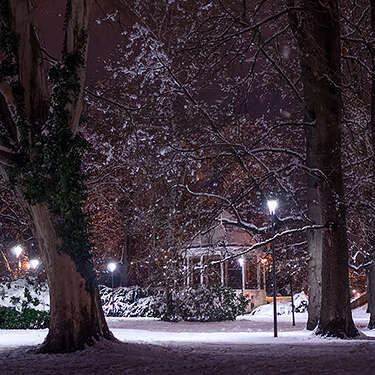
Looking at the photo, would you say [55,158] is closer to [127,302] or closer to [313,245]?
[313,245]

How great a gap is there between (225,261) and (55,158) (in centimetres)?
758

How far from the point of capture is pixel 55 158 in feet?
32.6

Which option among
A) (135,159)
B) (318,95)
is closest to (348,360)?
(318,95)

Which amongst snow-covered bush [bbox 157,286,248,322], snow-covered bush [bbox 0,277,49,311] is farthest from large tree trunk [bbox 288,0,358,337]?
snow-covered bush [bbox 157,286,248,322]

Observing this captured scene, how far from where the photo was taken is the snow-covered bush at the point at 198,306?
24891 mm

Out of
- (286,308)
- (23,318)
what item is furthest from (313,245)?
(286,308)

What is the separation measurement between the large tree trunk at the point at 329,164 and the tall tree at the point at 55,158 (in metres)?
5.33

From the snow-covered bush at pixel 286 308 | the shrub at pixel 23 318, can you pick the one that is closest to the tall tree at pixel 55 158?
the shrub at pixel 23 318

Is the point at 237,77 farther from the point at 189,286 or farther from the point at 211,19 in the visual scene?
the point at 189,286

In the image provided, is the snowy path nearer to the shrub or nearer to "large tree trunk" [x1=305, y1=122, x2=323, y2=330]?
"large tree trunk" [x1=305, y1=122, x2=323, y2=330]

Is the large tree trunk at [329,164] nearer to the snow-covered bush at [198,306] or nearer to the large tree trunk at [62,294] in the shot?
the large tree trunk at [62,294]

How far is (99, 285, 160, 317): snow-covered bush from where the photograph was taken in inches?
1198

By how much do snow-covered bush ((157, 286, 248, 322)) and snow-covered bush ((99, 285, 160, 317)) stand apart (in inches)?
193

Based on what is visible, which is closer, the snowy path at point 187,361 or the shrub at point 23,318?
the snowy path at point 187,361
